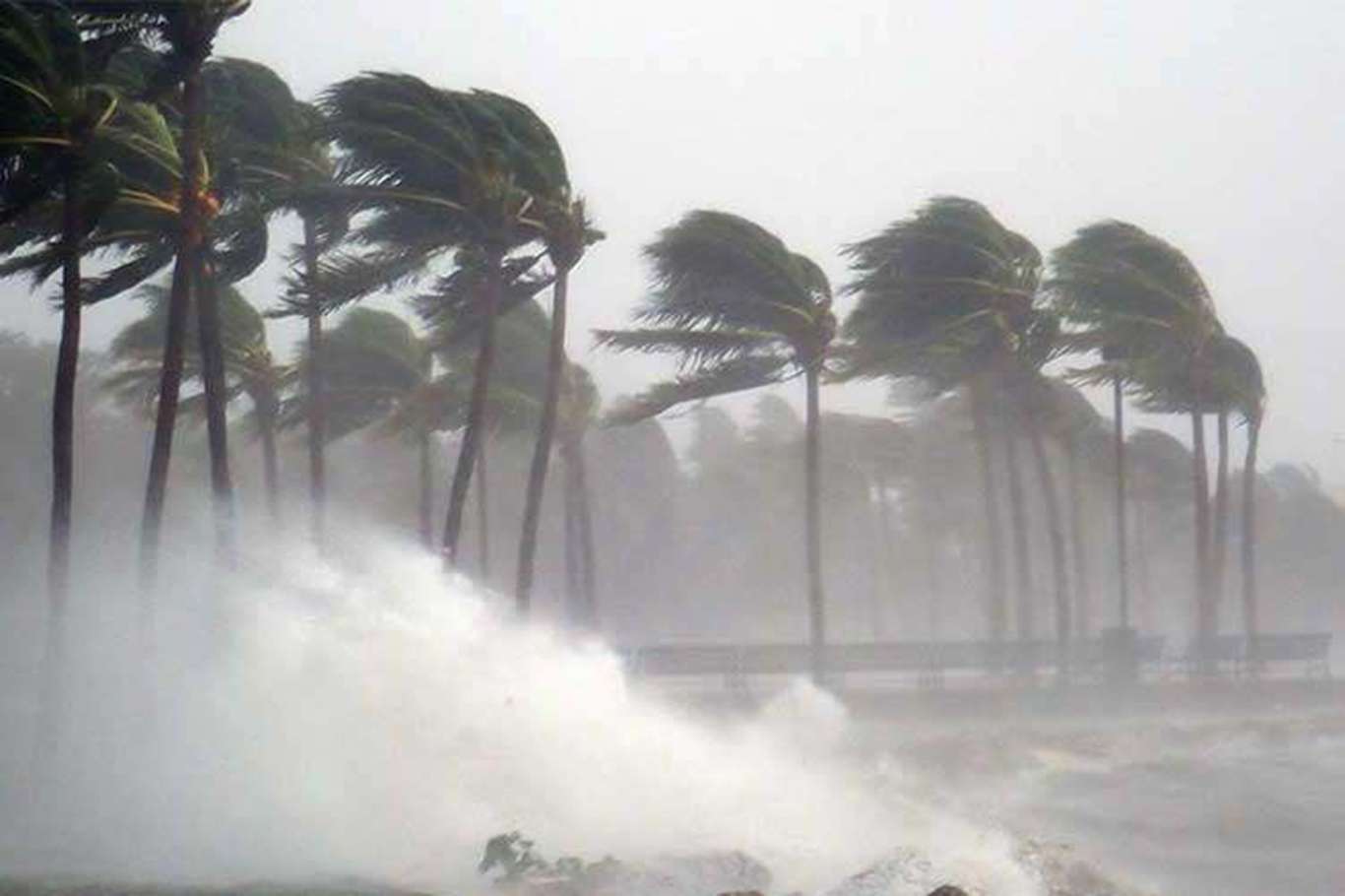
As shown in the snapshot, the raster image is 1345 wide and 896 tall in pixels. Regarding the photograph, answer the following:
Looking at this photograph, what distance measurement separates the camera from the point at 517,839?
17578 mm

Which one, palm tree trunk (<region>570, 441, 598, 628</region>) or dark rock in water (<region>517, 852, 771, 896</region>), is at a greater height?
palm tree trunk (<region>570, 441, 598, 628</region>)

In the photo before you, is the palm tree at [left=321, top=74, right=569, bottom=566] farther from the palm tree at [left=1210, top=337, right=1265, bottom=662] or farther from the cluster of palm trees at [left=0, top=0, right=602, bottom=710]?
the palm tree at [left=1210, top=337, right=1265, bottom=662]

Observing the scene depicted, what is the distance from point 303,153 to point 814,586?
13338 millimetres

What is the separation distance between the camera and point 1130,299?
135ft

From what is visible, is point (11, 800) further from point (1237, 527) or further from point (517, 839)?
point (1237, 527)

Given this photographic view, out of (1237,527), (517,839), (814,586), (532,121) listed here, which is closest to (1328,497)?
(1237,527)

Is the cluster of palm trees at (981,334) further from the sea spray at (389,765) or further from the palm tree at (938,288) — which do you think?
the sea spray at (389,765)

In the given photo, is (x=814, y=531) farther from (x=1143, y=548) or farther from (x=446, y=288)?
(x=1143, y=548)

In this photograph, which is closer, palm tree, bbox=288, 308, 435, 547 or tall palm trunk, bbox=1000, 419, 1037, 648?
palm tree, bbox=288, 308, 435, 547

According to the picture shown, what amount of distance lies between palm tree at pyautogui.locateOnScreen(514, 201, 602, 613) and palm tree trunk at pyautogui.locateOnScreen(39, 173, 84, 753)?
27.4ft

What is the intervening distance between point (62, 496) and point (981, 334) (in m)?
20.3

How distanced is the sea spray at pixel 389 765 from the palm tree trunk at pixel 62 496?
49cm

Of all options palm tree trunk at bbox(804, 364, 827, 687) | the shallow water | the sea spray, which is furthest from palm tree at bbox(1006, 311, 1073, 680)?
the sea spray

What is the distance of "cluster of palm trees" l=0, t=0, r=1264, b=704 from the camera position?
2308 cm
